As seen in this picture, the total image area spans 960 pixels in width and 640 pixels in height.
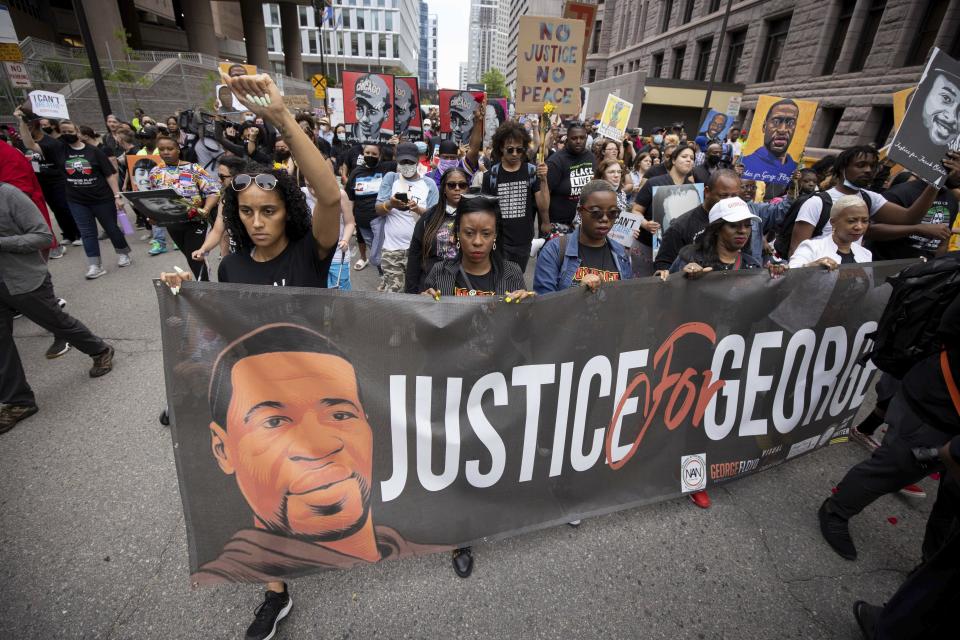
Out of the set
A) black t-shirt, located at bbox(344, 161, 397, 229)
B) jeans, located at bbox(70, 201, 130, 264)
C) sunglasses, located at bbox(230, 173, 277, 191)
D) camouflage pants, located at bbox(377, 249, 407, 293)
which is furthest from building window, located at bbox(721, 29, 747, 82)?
sunglasses, located at bbox(230, 173, 277, 191)

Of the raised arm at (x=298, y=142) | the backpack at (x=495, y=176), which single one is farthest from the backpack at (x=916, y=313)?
the backpack at (x=495, y=176)

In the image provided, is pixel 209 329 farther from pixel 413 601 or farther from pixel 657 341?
pixel 657 341

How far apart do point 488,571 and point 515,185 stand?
3.51 meters

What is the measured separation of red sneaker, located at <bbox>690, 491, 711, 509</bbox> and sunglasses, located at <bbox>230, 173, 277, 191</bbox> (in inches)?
119

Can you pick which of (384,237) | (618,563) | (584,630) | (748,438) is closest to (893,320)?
(748,438)

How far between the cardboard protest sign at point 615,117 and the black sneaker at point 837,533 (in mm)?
7142

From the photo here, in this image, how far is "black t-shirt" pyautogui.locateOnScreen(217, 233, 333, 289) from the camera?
2.17 m

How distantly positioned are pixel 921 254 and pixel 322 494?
560cm

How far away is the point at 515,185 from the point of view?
178 inches

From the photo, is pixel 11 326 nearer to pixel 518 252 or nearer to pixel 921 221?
pixel 518 252

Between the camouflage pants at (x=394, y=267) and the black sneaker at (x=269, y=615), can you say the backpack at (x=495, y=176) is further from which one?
the black sneaker at (x=269, y=615)

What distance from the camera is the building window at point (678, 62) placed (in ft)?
107

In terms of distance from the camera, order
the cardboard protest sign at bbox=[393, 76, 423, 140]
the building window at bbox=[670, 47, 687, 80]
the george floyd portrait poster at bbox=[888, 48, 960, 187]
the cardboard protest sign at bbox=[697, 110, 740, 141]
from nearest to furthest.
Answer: the george floyd portrait poster at bbox=[888, 48, 960, 187] → the cardboard protest sign at bbox=[393, 76, 423, 140] → the cardboard protest sign at bbox=[697, 110, 740, 141] → the building window at bbox=[670, 47, 687, 80]

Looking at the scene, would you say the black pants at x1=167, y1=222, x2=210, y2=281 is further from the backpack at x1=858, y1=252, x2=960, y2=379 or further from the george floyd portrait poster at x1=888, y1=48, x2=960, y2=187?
the george floyd portrait poster at x1=888, y1=48, x2=960, y2=187
